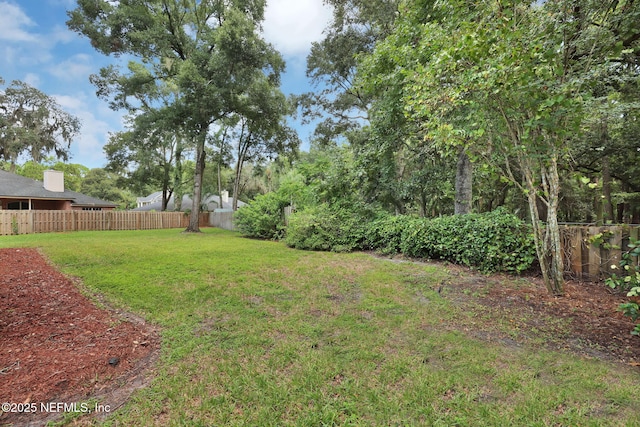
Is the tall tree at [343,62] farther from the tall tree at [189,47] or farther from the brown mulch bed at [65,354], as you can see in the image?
the brown mulch bed at [65,354]

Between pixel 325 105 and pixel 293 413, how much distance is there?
1579cm

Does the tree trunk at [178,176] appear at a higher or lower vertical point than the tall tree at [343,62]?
lower

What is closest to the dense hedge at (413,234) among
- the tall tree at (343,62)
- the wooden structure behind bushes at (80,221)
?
the tall tree at (343,62)

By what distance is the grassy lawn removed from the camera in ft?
→ 5.65

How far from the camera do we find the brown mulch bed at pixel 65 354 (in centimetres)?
183

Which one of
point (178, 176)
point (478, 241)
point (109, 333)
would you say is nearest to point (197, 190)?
point (178, 176)

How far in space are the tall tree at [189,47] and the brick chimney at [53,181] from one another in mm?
9080

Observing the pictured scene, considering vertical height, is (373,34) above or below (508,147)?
above

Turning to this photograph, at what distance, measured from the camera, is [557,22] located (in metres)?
3.38

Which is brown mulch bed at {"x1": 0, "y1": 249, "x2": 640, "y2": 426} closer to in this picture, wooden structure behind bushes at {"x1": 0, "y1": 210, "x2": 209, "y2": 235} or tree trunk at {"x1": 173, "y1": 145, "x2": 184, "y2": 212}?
wooden structure behind bushes at {"x1": 0, "y1": 210, "x2": 209, "y2": 235}

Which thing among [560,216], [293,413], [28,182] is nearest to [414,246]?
[293,413]

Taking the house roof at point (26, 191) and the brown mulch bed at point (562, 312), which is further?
the house roof at point (26, 191)

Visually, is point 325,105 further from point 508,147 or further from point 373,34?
point 508,147

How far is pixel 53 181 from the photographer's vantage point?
18172 millimetres
